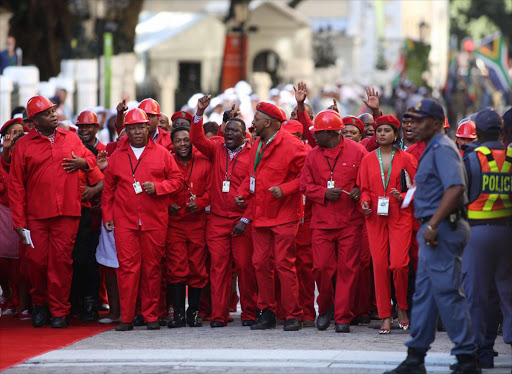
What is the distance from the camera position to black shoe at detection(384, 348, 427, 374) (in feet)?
31.1

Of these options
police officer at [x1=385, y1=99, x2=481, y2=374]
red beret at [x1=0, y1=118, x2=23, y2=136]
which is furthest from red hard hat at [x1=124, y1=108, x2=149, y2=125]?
police officer at [x1=385, y1=99, x2=481, y2=374]

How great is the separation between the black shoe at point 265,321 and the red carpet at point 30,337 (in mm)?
1482

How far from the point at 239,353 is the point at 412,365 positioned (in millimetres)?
1770

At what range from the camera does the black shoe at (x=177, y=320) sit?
502 inches

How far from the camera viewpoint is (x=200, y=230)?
42.5 ft

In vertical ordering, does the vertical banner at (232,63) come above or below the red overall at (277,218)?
above

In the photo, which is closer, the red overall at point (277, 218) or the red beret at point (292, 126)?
the red overall at point (277, 218)

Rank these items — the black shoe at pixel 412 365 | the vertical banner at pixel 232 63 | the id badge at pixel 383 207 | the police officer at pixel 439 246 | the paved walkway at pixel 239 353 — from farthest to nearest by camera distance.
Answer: the vertical banner at pixel 232 63, the id badge at pixel 383 207, the paved walkway at pixel 239 353, the black shoe at pixel 412 365, the police officer at pixel 439 246

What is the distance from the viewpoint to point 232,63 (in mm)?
31625

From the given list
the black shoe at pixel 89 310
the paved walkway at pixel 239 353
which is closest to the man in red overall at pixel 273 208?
the paved walkway at pixel 239 353

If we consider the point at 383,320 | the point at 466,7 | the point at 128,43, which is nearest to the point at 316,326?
the point at 383,320

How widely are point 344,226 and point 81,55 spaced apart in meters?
20.6

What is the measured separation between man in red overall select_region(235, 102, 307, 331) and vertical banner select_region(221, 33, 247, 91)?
18158 millimetres

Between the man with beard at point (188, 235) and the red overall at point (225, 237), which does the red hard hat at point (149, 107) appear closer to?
the man with beard at point (188, 235)
